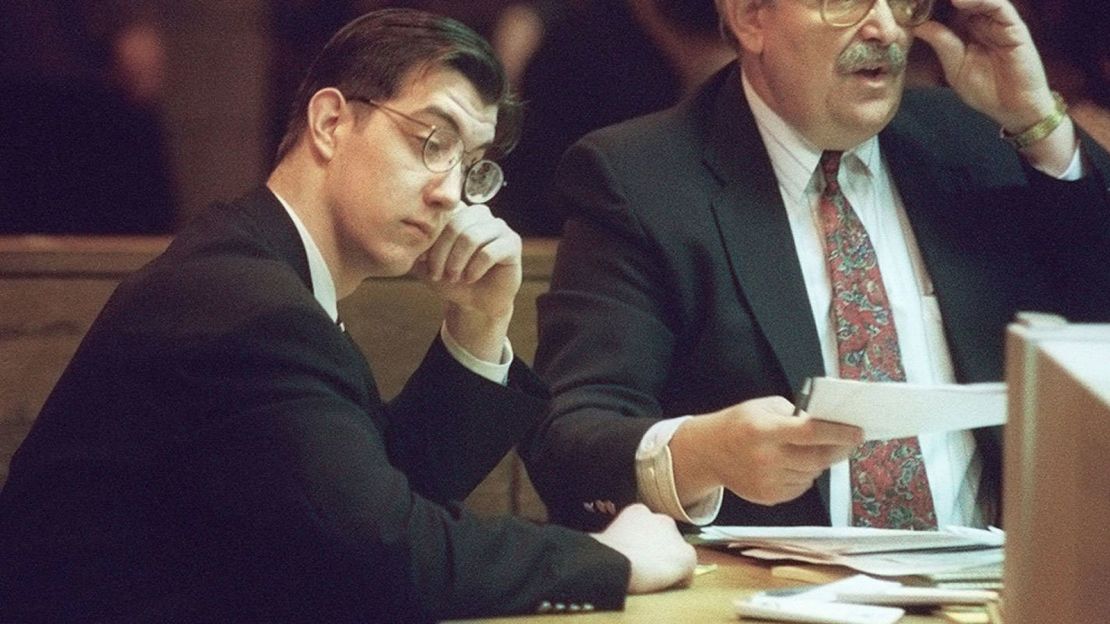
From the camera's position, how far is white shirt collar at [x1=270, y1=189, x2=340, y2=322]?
1965mm

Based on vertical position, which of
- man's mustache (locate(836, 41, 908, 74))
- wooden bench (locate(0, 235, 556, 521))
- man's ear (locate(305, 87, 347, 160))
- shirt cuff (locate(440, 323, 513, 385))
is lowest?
wooden bench (locate(0, 235, 556, 521))

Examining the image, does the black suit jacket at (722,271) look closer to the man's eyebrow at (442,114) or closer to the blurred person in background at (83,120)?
the man's eyebrow at (442,114)

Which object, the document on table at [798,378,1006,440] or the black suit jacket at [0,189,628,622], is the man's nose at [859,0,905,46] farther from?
the black suit jacket at [0,189,628,622]

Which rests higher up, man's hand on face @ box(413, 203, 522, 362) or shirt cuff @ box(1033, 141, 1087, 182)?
shirt cuff @ box(1033, 141, 1087, 182)

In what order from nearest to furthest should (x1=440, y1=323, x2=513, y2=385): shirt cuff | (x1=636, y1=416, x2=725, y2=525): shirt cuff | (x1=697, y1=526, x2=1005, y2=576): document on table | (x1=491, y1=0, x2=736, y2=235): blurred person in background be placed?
(x1=697, y1=526, x2=1005, y2=576): document on table → (x1=636, y1=416, x2=725, y2=525): shirt cuff → (x1=440, y1=323, x2=513, y2=385): shirt cuff → (x1=491, y1=0, x2=736, y2=235): blurred person in background

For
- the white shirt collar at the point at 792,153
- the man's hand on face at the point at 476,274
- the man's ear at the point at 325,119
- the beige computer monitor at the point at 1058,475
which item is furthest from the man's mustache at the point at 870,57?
the beige computer monitor at the point at 1058,475

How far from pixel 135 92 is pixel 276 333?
2401 mm

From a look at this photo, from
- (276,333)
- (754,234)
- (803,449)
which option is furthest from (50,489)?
(754,234)

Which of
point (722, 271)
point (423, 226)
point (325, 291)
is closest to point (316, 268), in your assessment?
point (325, 291)

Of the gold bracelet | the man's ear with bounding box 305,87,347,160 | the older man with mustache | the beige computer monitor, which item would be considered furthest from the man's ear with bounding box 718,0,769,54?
the beige computer monitor

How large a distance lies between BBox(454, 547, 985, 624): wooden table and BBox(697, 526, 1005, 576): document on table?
25 millimetres

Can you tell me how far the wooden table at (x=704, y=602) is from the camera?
5.48ft

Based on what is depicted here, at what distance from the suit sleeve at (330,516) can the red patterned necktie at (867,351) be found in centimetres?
74

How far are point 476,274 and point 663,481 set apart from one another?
1.22ft
